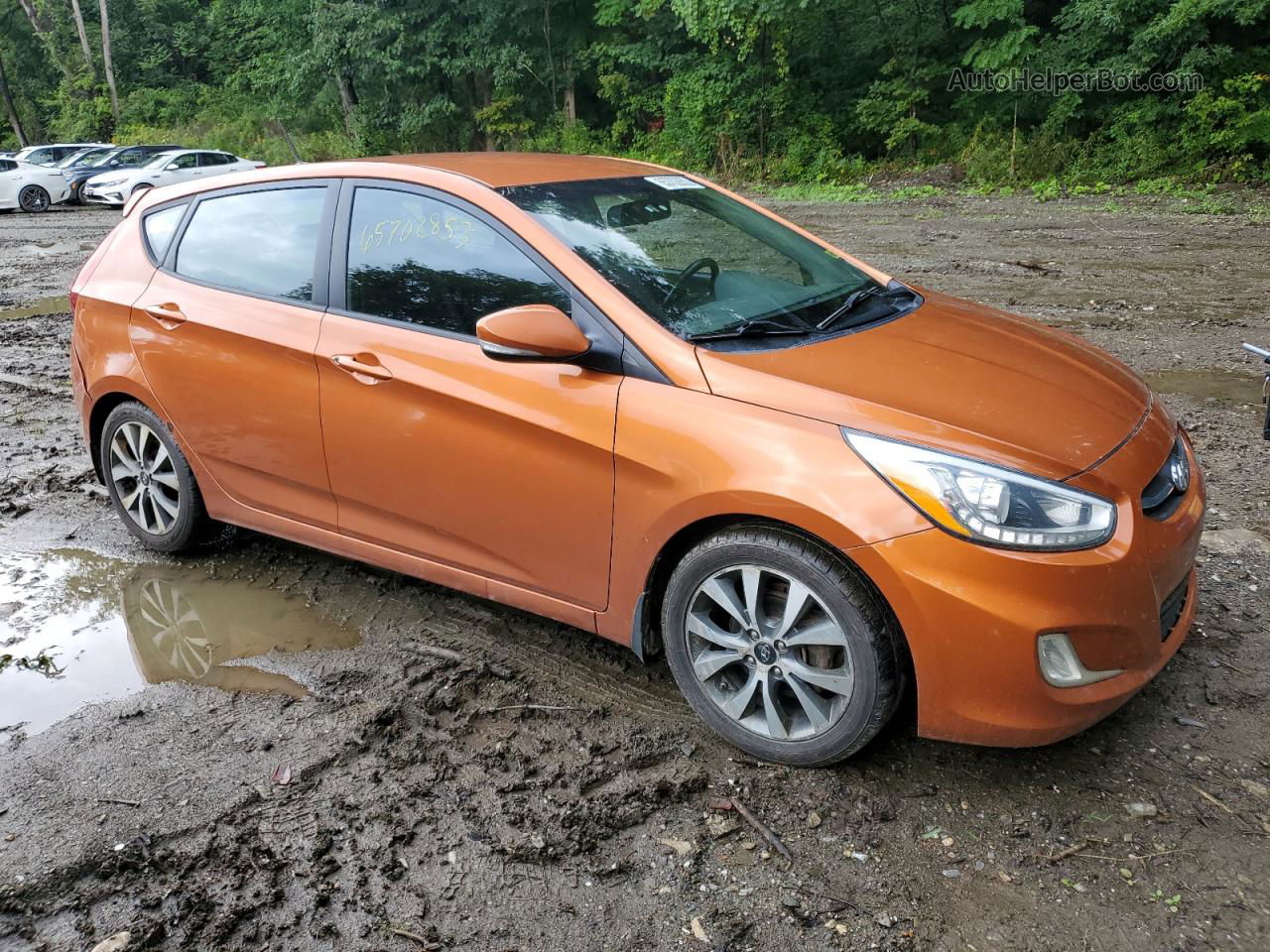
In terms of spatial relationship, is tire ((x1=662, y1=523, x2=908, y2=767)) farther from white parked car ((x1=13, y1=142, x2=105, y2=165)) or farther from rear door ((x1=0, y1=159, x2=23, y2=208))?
white parked car ((x1=13, y1=142, x2=105, y2=165))

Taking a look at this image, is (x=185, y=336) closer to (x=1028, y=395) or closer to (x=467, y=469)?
(x=467, y=469)

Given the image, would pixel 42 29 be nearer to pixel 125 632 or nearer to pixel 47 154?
pixel 47 154

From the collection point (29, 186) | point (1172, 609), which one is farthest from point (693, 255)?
point (29, 186)

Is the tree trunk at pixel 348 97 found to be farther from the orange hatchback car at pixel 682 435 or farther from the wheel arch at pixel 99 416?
the orange hatchback car at pixel 682 435

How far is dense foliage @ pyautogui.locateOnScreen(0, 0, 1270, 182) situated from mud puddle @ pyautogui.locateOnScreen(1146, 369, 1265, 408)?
40.8 feet

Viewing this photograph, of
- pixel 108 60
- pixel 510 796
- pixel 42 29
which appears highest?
pixel 42 29

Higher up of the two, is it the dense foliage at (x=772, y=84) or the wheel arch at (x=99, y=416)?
the dense foliage at (x=772, y=84)

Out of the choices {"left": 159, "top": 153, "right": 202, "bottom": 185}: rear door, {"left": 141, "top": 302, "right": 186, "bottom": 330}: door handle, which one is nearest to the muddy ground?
{"left": 141, "top": 302, "right": 186, "bottom": 330}: door handle

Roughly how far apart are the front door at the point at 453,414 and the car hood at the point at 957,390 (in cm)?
55

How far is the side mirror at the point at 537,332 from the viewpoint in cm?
310

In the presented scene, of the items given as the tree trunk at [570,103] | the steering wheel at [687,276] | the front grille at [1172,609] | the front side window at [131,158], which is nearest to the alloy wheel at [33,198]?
the front side window at [131,158]

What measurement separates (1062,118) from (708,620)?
20.6m

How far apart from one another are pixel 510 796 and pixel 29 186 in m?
27.6

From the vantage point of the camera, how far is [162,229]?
4.56 metres
